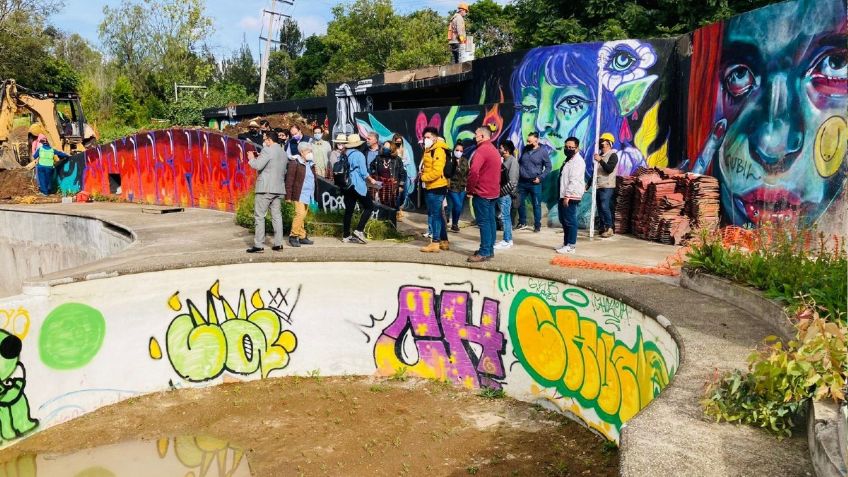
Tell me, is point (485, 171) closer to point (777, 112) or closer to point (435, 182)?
point (435, 182)

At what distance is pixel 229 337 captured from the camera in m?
9.39

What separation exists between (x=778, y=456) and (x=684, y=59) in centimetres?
951

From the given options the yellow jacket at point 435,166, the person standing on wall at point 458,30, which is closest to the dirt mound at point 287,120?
the person standing on wall at point 458,30

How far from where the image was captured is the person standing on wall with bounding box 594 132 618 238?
1104 cm

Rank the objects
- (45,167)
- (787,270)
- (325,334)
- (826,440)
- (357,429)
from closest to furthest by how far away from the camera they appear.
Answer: (826,440) → (787,270) → (357,429) → (325,334) → (45,167)

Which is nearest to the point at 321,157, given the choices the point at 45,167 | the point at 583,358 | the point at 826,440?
the point at 583,358

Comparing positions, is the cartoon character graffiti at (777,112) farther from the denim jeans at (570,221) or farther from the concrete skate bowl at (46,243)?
the concrete skate bowl at (46,243)

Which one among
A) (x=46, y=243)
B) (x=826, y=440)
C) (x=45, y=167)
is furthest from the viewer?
(x=45, y=167)

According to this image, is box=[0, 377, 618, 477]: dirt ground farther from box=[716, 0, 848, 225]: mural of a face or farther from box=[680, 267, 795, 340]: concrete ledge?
box=[716, 0, 848, 225]: mural of a face

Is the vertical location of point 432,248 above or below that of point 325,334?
above

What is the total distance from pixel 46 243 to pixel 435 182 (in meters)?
11.1

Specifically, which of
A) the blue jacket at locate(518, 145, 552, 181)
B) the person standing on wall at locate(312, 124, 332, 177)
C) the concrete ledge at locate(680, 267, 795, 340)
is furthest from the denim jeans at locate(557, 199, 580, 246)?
the person standing on wall at locate(312, 124, 332, 177)

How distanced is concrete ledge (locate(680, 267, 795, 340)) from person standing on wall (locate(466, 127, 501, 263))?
2.57 m

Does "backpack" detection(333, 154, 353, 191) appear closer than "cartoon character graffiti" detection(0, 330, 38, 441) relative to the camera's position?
No
